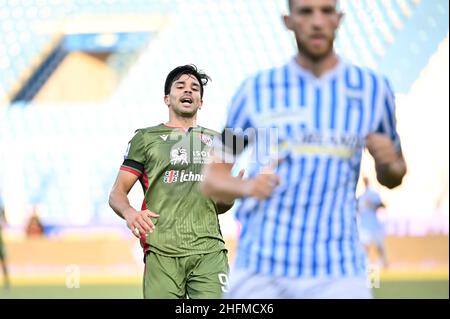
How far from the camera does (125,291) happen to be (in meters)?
13.3

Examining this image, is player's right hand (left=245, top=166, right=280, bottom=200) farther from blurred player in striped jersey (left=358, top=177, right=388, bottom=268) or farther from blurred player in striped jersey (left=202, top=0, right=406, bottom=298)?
blurred player in striped jersey (left=358, top=177, right=388, bottom=268)

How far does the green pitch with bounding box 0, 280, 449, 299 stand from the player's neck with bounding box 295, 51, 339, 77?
865 cm

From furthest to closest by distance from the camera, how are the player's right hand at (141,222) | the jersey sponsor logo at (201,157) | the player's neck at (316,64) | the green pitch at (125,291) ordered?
the green pitch at (125,291) < the jersey sponsor logo at (201,157) < the player's right hand at (141,222) < the player's neck at (316,64)

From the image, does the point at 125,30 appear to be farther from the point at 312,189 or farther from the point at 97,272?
the point at 312,189

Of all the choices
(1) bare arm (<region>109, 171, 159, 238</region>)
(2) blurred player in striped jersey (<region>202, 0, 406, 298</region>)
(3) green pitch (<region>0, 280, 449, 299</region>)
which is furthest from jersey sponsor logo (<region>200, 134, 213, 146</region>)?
(3) green pitch (<region>0, 280, 449, 299</region>)

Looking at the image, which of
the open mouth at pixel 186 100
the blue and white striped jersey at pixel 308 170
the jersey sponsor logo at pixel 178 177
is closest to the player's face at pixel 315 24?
the blue and white striped jersey at pixel 308 170

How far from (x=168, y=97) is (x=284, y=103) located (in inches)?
114

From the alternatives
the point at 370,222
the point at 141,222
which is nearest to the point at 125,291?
the point at 370,222

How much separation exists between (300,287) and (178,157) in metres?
2.62

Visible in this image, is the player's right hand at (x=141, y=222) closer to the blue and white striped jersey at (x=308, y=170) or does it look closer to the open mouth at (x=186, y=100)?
the open mouth at (x=186, y=100)

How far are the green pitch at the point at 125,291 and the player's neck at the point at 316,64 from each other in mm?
8653

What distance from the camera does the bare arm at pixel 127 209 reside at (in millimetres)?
5029

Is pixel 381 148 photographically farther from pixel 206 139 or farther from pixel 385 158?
pixel 206 139

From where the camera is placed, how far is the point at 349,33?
614 inches
